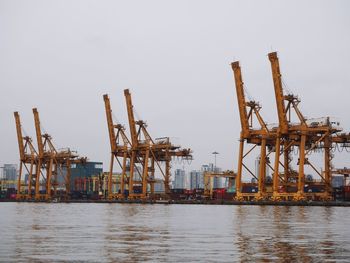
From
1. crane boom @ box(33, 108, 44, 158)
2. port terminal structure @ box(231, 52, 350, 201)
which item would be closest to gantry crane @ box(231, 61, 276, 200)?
port terminal structure @ box(231, 52, 350, 201)

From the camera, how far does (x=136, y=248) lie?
19.2 m

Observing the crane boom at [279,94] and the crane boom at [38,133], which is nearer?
the crane boom at [279,94]

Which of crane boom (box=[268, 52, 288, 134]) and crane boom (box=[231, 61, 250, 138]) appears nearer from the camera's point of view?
crane boom (box=[268, 52, 288, 134])

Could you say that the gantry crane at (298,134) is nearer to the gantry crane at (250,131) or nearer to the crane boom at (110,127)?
the gantry crane at (250,131)

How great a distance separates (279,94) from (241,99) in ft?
21.9

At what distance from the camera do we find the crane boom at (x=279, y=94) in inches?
3182

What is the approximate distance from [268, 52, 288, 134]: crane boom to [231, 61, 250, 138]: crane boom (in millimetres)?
5955

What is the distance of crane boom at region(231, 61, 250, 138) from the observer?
282 ft

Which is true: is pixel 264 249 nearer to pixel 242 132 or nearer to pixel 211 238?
pixel 211 238

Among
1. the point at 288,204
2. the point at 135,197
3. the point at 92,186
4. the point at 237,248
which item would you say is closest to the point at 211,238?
the point at 237,248

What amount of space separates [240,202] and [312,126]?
15.6m

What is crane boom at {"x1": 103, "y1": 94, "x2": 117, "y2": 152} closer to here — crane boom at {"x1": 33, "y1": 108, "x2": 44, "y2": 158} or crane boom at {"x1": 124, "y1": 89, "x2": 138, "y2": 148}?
crane boom at {"x1": 124, "y1": 89, "x2": 138, "y2": 148}

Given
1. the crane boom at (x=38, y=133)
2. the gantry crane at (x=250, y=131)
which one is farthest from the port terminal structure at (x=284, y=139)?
the crane boom at (x=38, y=133)

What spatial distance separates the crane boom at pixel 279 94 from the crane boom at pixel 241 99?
5955 millimetres
